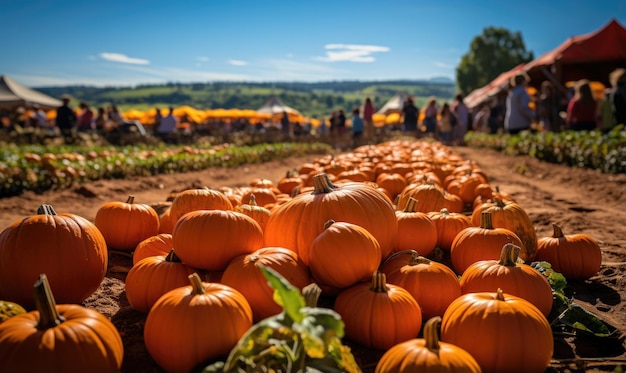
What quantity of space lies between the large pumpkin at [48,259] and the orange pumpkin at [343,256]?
1.19m

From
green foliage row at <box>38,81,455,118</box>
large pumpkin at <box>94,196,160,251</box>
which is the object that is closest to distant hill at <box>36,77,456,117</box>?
green foliage row at <box>38,81,455,118</box>

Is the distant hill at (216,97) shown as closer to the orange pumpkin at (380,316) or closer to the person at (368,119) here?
the person at (368,119)

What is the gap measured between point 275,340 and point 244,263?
30.4 inches

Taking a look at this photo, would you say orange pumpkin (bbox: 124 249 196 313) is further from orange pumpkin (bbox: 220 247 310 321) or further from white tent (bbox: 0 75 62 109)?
white tent (bbox: 0 75 62 109)

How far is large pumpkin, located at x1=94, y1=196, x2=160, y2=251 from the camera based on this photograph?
346 centimetres

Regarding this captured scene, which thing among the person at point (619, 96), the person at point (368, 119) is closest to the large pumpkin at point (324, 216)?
the person at point (619, 96)

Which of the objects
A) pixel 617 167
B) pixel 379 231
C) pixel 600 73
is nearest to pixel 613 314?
pixel 379 231

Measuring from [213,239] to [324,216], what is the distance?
0.64 metres

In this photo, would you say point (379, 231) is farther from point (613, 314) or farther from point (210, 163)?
point (210, 163)

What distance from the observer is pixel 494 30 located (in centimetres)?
6066

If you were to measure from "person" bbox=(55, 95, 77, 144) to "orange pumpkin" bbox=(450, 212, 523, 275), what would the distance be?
666 inches

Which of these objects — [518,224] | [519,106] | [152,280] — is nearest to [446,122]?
[519,106]

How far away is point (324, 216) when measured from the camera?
8.68 ft

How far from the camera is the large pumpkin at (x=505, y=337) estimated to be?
6.35 ft
